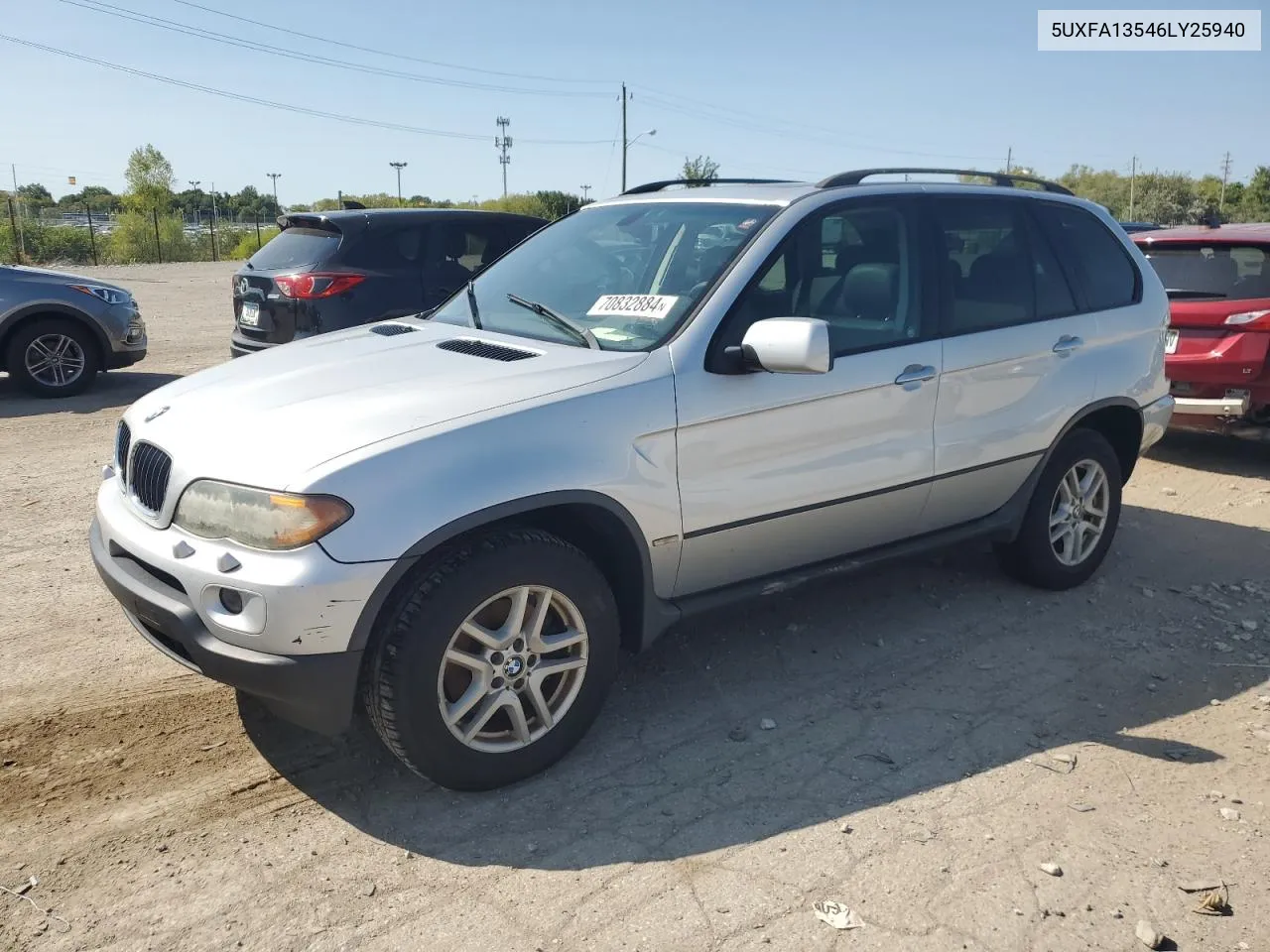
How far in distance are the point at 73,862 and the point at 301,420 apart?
1392 mm

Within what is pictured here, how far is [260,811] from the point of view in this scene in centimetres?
323

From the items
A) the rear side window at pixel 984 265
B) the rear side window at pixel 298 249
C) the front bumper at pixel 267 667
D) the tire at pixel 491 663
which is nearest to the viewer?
the front bumper at pixel 267 667

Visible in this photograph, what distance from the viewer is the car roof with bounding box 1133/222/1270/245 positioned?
7477 mm

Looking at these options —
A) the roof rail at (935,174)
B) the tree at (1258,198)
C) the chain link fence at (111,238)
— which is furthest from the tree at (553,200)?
the roof rail at (935,174)

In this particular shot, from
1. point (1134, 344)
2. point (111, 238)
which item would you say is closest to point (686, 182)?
point (1134, 344)

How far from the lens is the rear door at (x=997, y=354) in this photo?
441 centimetres

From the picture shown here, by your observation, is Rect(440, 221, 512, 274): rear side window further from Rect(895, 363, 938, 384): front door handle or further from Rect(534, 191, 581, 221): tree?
Rect(534, 191, 581, 221): tree

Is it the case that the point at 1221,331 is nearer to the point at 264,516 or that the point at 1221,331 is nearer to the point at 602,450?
the point at 602,450

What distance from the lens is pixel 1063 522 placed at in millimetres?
5098

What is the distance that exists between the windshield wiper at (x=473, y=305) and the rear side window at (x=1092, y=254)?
105 inches

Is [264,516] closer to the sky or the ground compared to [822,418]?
closer to the ground

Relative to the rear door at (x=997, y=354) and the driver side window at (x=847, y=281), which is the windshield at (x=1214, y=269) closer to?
the rear door at (x=997, y=354)

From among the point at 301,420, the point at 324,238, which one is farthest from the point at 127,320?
the point at 301,420

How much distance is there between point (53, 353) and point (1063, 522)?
883 centimetres
